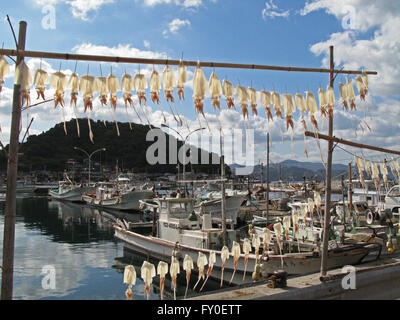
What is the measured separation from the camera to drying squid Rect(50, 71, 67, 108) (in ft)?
12.1

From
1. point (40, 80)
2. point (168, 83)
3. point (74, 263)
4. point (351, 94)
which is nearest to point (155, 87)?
point (168, 83)

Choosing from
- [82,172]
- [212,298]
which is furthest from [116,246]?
[82,172]

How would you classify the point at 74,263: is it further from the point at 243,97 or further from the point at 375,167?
the point at 243,97

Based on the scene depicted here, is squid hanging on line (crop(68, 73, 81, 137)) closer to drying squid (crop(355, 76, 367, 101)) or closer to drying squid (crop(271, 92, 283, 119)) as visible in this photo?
drying squid (crop(271, 92, 283, 119))

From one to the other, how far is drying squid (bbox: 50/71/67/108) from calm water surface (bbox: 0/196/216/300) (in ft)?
41.4

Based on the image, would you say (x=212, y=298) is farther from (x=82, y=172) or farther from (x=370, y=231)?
(x=82, y=172)

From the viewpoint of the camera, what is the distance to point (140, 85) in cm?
387

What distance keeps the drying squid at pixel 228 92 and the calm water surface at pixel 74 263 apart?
12.7m

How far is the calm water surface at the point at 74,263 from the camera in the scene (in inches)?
604

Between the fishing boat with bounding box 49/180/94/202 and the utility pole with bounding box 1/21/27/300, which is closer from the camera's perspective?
the utility pole with bounding box 1/21/27/300

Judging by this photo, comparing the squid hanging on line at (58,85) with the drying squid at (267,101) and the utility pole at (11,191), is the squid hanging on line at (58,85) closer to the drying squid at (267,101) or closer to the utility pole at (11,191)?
the utility pole at (11,191)

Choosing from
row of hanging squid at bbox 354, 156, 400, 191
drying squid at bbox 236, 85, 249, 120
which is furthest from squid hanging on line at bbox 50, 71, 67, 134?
row of hanging squid at bbox 354, 156, 400, 191

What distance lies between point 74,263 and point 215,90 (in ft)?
66.8
